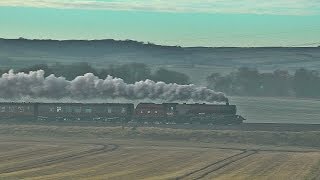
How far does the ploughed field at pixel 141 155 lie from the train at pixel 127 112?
329 inches

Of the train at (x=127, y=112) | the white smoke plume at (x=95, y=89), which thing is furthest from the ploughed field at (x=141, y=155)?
the white smoke plume at (x=95, y=89)

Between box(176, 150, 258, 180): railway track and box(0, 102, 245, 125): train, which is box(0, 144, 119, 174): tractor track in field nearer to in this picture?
box(176, 150, 258, 180): railway track

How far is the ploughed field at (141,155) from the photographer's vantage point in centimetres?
5428

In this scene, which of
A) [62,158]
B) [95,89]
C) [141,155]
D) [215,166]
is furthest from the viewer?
[95,89]

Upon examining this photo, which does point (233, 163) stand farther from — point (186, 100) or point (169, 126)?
point (186, 100)

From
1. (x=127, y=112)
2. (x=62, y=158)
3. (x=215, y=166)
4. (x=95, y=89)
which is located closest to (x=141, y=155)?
(x=62, y=158)

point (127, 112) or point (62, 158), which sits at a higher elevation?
point (127, 112)

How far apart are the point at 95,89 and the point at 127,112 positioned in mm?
13403

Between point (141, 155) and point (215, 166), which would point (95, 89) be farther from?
point (215, 166)

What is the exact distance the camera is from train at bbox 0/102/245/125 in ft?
331

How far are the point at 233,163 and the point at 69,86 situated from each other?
60.7m

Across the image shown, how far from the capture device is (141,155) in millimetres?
68500

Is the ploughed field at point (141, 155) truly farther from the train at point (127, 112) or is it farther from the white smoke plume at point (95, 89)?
the white smoke plume at point (95, 89)

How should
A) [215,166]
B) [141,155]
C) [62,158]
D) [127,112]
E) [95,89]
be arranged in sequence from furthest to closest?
[95,89]
[127,112]
[141,155]
[62,158]
[215,166]
